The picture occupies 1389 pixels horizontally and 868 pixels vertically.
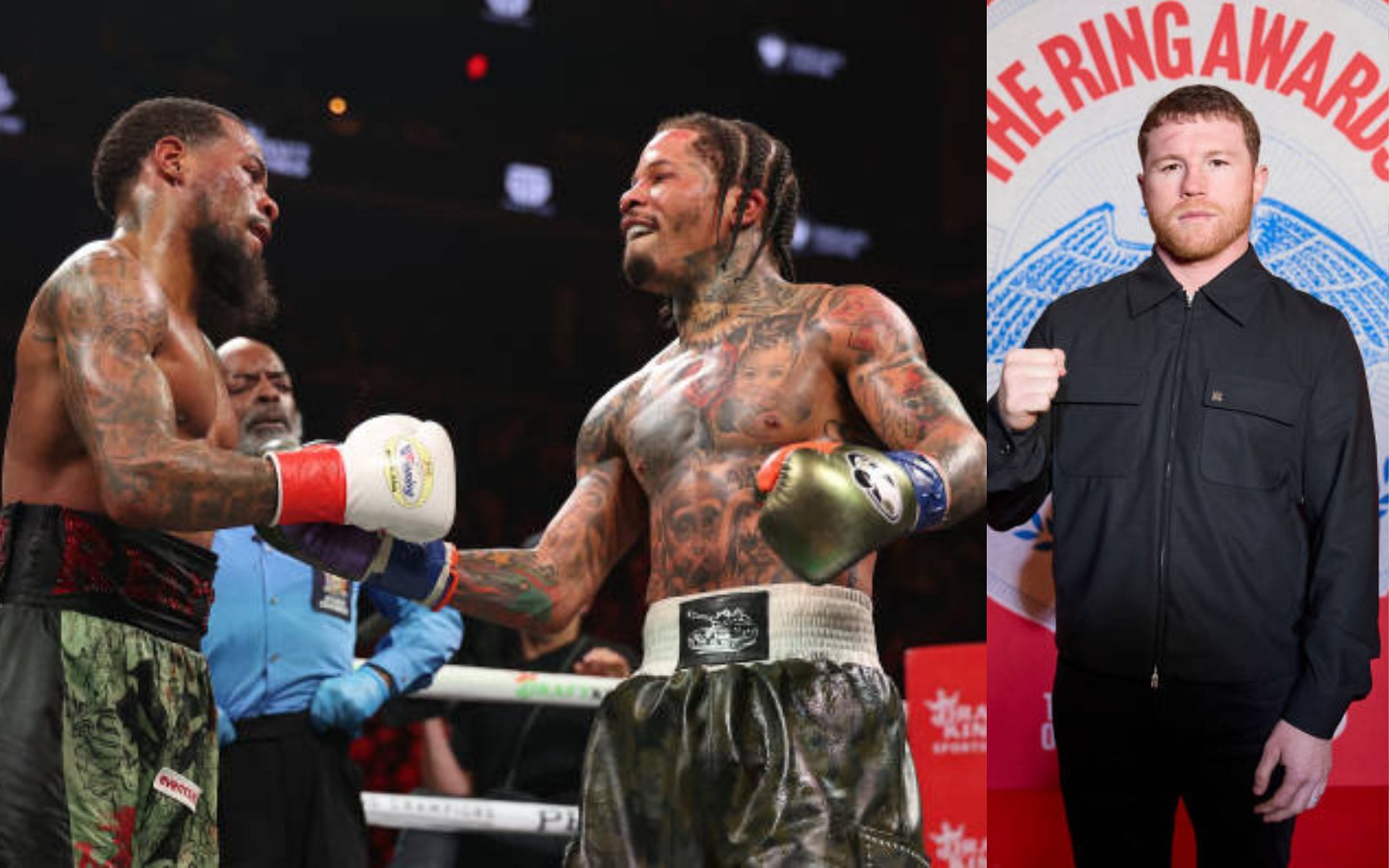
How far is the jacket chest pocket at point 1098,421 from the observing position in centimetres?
237

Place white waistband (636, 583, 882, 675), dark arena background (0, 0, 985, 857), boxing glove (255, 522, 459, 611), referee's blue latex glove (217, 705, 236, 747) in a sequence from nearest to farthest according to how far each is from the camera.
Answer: white waistband (636, 583, 882, 675), boxing glove (255, 522, 459, 611), referee's blue latex glove (217, 705, 236, 747), dark arena background (0, 0, 985, 857)

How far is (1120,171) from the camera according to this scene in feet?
8.45

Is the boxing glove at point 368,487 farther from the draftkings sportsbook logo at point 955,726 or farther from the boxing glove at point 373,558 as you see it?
the draftkings sportsbook logo at point 955,726

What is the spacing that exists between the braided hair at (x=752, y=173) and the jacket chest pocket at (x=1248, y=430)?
627 millimetres

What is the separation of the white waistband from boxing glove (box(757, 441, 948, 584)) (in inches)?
12.0

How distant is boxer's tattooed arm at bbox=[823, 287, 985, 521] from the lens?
2012mm

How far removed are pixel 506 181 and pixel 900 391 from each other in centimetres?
383

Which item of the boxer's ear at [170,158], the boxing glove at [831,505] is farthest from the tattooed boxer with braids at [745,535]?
the boxer's ear at [170,158]

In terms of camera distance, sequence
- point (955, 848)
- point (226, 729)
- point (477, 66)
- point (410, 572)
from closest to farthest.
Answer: point (410, 572), point (226, 729), point (955, 848), point (477, 66)

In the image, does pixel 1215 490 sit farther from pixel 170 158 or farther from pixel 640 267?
pixel 170 158

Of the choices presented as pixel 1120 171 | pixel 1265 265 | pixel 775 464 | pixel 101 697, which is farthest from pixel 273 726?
pixel 1265 265

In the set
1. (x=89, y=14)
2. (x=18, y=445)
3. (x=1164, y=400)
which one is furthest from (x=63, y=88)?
(x=1164, y=400)

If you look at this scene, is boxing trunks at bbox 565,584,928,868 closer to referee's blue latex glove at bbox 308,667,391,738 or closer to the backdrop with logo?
the backdrop with logo

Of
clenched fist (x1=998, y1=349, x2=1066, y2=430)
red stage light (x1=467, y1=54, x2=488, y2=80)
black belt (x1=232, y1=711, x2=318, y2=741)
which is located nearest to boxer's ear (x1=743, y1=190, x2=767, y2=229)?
clenched fist (x1=998, y1=349, x2=1066, y2=430)
